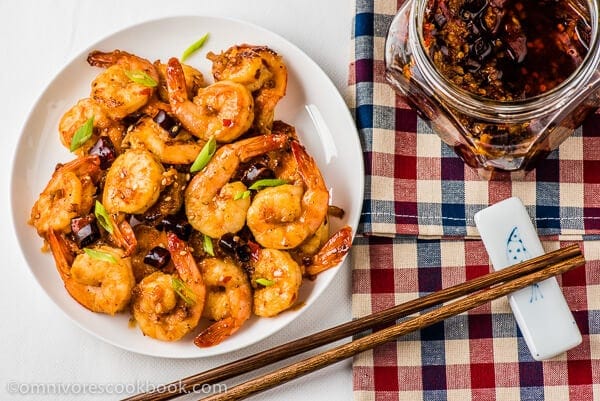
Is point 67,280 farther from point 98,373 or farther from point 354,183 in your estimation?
point 354,183

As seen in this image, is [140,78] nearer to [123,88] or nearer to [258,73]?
[123,88]

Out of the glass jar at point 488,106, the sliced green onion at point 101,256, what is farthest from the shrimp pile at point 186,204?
the glass jar at point 488,106

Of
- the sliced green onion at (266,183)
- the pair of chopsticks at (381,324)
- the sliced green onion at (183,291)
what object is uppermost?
the sliced green onion at (266,183)

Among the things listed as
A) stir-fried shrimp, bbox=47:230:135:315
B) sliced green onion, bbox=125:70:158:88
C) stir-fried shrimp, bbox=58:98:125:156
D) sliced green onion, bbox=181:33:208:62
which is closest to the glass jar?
sliced green onion, bbox=181:33:208:62

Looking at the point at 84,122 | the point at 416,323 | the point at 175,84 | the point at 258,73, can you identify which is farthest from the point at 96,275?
the point at 416,323

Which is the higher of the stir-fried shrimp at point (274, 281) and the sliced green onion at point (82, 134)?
the sliced green onion at point (82, 134)

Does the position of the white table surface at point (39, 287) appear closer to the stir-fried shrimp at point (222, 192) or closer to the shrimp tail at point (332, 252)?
the shrimp tail at point (332, 252)

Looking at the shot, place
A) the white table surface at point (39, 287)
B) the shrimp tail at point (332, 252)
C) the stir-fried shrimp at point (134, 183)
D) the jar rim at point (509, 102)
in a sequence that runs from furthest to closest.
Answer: the white table surface at point (39, 287) < the shrimp tail at point (332, 252) < the stir-fried shrimp at point (134, 183) < the jar rim at point (509, 102)
